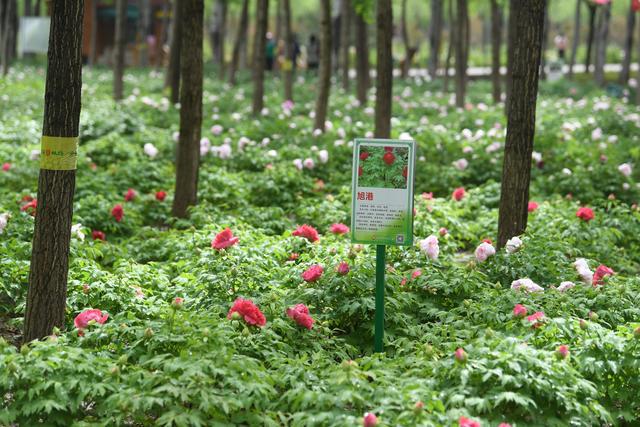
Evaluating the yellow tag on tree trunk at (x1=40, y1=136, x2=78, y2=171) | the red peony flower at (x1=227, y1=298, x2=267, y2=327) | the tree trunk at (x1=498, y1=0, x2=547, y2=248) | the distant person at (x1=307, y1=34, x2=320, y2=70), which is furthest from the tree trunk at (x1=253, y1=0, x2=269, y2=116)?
the distant person at (x1=307, y1=34, x2=320, y2=70)

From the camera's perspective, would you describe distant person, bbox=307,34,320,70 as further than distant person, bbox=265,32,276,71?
No

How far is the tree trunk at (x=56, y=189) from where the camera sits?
516cm

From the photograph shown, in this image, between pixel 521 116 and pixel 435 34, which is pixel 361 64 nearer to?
pixel 521 116

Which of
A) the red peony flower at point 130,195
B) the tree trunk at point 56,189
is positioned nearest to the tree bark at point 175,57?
the red peony flower at point 130,195

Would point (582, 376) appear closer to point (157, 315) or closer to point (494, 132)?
point (157, 315)

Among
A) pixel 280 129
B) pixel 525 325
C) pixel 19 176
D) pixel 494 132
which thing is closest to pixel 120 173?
pixel 19 176

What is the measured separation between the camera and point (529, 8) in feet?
23.8

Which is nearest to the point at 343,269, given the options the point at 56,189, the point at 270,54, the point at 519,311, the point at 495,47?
the point at 519,311

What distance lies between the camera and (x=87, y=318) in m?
4.91

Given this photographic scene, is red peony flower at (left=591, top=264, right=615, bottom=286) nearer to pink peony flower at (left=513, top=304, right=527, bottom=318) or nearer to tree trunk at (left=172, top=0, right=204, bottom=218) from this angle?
pink peony flower at (left=513, top=304, right=527, bottom=318)

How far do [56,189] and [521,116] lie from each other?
12.4 ft

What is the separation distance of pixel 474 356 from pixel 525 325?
1.86 ft

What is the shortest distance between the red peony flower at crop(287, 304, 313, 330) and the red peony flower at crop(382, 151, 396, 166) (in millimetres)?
952

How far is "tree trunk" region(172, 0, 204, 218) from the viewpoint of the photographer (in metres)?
8.87
